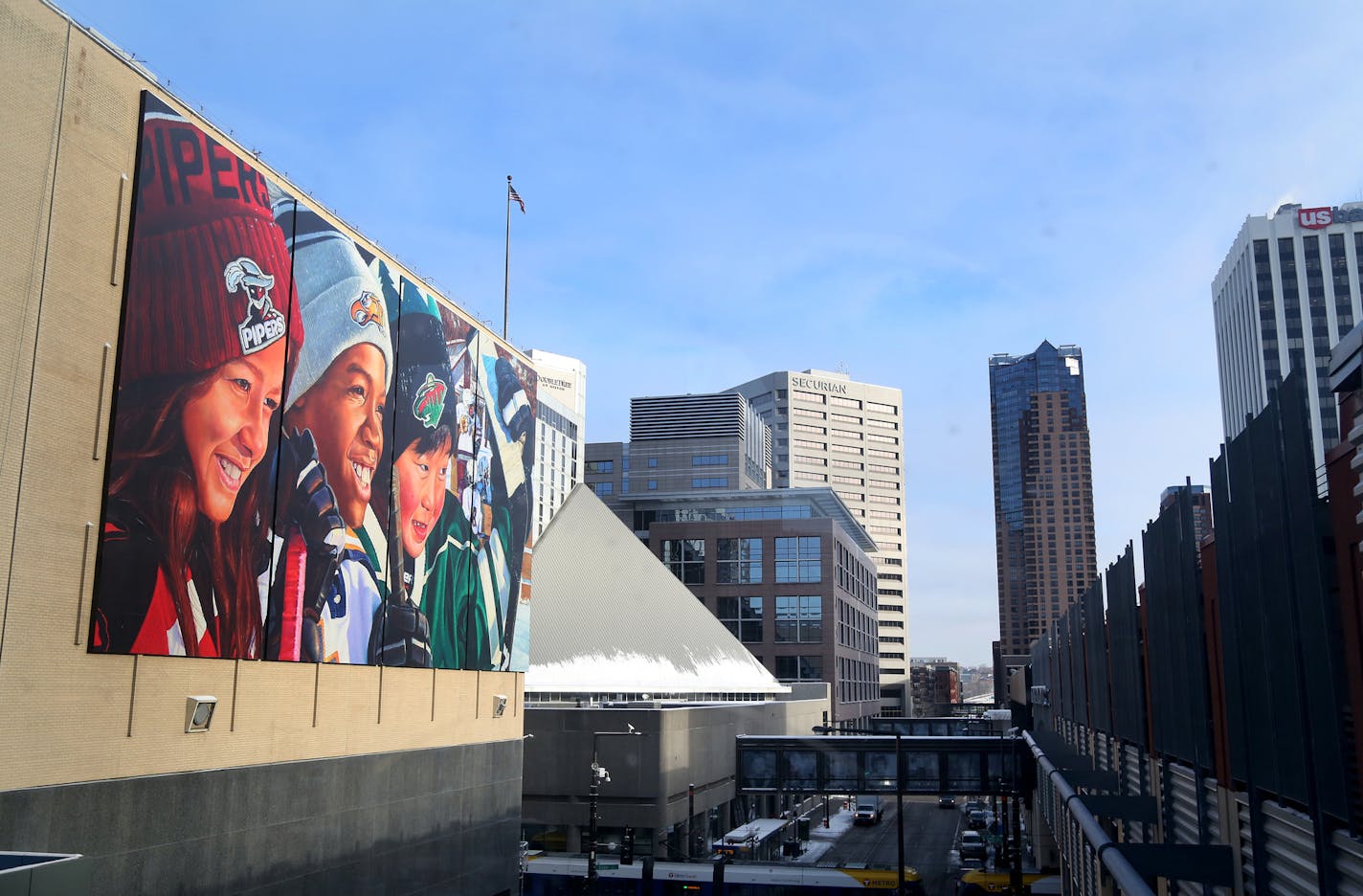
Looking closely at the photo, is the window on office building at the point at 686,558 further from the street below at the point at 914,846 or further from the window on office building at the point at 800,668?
the street below at the point at 914,846

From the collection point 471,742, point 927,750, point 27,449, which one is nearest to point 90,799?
point 27,449

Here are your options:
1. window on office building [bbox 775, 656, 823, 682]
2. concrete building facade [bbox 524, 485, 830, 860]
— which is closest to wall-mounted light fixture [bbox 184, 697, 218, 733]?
concrete building facade [bbox 524, 485, 830, 860]

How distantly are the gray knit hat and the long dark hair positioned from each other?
3.21 m

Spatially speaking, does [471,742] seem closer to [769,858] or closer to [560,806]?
[560,806]

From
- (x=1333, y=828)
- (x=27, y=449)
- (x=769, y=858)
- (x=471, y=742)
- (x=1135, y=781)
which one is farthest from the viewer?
(x=769, y=858)

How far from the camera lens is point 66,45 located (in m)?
20.0

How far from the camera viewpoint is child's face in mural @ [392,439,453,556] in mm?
31469

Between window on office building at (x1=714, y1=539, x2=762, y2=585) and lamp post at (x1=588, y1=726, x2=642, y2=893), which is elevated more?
window on office building at (x1=714, y1=539, x2=762, y2=585)

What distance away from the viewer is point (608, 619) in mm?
62438

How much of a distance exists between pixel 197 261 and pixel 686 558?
286ft

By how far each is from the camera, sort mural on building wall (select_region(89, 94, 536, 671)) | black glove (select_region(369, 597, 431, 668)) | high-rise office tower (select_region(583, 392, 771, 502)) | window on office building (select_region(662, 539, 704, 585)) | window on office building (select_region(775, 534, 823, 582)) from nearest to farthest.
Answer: mural on building wall (select_region(89, 94, 536, 671))
black glove (select_region(369, 597, 431, 668))
window on office building (select_region(775, 534, 823, 582))
window on office building (select_region(662, 539, 704, 585))
high-rise office tower (select_region(583, 392, 771, 502))

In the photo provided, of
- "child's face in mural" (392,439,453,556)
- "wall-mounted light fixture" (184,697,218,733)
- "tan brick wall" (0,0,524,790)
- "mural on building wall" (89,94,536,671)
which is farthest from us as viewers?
"child's face in mural" (392,439,453,556)

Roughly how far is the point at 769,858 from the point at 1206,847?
151 ft

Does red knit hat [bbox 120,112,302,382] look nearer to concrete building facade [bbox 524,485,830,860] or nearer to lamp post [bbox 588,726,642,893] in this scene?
lamp post [bbox 588,726,642,893]
